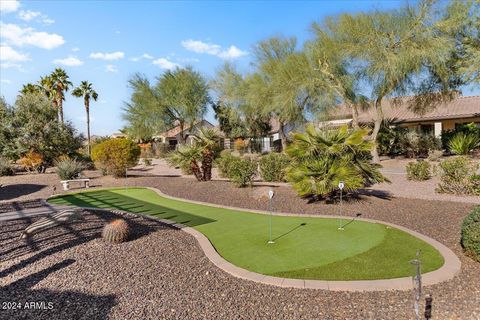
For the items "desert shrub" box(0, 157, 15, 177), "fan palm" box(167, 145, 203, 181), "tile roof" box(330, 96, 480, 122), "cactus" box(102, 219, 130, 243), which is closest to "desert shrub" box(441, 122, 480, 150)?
"tile roof" box(330, 96, 480, 122)

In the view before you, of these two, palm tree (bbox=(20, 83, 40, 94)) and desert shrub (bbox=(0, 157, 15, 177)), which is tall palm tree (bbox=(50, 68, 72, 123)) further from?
desert shrub (bbox=(0, 157, 15, 177))

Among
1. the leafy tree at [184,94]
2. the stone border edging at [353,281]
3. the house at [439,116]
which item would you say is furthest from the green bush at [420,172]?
the leafy tree at [184,94]

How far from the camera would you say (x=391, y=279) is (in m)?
4.59

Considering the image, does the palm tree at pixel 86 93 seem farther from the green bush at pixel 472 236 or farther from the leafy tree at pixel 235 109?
the green bush at pixel 472 236

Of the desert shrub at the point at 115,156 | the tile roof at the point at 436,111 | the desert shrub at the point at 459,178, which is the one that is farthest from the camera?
the tile roof at the point at 436,111

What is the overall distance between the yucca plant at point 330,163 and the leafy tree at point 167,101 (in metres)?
31.3

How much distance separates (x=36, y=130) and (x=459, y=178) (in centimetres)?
2340

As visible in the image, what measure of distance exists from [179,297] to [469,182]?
10.8m

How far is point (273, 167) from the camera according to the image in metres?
14.1

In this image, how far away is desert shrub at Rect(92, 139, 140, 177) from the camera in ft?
56.6

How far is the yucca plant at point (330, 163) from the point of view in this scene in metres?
9.39

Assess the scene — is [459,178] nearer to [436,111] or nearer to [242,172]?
[242,172]

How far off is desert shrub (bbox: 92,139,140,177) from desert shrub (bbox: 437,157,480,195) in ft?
47.6

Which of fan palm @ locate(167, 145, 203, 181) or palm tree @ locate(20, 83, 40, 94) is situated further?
palm tree @ locate(20, 83, 40, 94)
